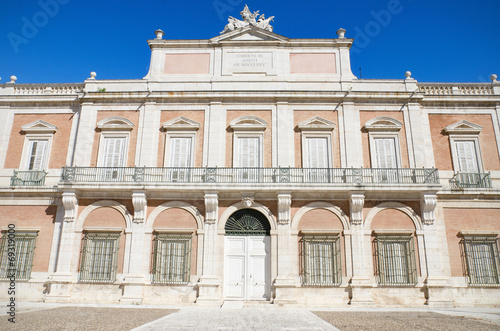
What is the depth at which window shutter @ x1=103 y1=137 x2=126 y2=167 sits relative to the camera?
54.0ft

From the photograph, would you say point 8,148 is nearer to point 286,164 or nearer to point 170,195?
point 170,195

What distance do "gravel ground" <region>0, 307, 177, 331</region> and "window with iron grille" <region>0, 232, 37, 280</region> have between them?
3.91 m

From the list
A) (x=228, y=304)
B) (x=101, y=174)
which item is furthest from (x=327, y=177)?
(x=101, y=174)

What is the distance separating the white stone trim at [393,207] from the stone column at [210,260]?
6.28 metres

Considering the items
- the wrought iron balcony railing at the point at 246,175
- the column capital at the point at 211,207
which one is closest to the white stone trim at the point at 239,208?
the column capital at the point at 211,207

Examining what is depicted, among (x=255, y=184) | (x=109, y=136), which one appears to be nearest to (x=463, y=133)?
(x=255, y=184)

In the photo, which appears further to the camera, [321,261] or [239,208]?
[239,208]

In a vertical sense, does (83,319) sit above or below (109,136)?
below

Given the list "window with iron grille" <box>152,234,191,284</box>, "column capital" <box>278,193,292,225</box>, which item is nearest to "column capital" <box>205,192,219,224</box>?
"window with iron grille" <box>152,234,191,284</box>

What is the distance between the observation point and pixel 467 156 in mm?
16516

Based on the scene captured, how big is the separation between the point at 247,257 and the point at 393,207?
254 inches

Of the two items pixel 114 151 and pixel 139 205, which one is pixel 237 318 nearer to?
pixel 139 205

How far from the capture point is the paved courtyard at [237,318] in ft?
31.4

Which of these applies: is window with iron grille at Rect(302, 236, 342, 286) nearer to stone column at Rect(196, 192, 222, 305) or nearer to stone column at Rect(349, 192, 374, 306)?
stone column at Rect(349, 192, 374, 306)
